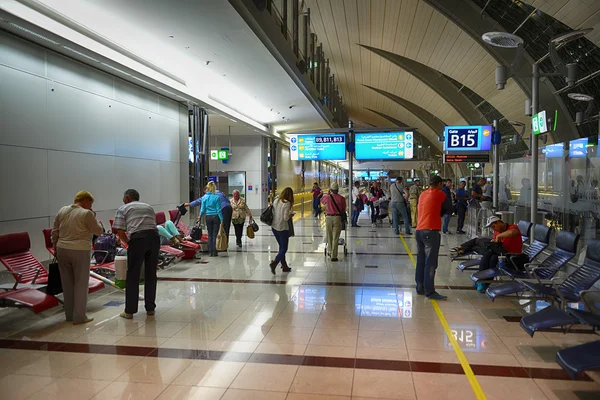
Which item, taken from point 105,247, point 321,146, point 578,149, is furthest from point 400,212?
point 105,247

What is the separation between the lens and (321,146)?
638 inches

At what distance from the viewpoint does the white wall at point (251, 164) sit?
24.0 m

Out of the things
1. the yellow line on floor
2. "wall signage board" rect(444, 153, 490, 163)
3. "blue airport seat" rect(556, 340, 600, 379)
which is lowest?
the yellow line on floor

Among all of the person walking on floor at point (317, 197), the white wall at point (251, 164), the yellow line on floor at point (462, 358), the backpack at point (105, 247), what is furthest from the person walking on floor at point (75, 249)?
the white wall at point (251, 164)

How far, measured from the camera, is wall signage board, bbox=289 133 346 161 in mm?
16047

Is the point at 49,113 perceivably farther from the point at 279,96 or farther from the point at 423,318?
the point at 279,96

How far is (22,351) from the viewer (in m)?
4.53

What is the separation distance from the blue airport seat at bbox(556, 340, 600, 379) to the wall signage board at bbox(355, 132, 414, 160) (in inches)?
509

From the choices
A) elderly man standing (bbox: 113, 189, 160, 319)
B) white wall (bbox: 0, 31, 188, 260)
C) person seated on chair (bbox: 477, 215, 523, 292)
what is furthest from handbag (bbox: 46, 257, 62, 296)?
person seated on chair (bbox: 477, 215, 523, 292)

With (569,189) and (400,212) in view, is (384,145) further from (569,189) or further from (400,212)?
(569,189)

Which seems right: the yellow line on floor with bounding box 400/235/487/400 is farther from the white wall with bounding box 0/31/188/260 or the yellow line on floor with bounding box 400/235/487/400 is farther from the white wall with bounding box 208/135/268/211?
the white wall with bounding box 208/135/268/211

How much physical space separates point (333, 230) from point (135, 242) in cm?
493

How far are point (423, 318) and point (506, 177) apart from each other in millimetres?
9394

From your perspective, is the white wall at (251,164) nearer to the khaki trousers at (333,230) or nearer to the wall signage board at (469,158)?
the wall signage board at (469,158)
